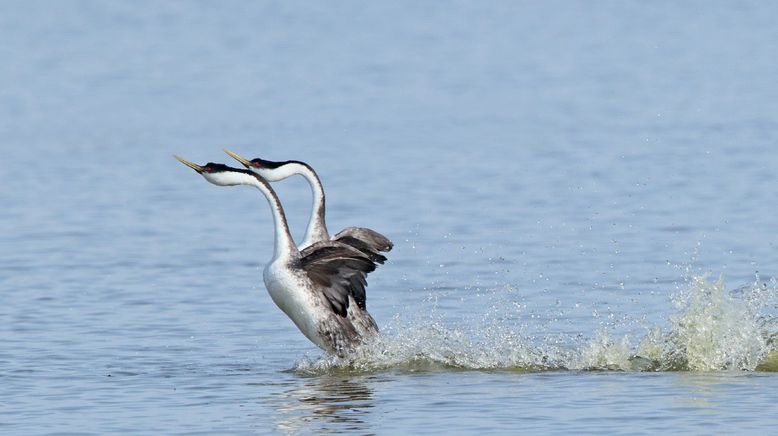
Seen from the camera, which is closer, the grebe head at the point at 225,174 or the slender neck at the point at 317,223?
the grebe head at the point at 225,174

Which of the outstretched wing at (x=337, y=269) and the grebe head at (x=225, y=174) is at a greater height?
the grebe head at (x=225, y=174)

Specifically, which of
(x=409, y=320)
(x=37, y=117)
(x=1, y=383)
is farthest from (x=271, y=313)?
(x=37, y=117)

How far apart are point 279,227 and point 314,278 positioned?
49 cm

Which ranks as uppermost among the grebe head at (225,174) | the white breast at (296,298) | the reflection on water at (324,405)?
the grebe head at (225,174)

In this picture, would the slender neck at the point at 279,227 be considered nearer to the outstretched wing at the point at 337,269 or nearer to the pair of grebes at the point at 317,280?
the pair of grebes at the point at 317,280

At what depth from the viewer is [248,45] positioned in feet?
145

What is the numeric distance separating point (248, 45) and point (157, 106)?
442 inches

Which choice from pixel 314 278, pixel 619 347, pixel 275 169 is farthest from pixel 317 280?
pixel 619 347

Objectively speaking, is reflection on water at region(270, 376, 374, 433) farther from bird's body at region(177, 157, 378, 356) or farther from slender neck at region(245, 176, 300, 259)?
slender neck at region(245, 176, 300, 259)

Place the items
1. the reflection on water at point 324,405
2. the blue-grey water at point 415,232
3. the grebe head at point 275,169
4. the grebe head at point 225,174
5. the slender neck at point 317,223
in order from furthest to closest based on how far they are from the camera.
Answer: the grebe head at point 275,169 < the slender neck at point 317,223 < the grebe head at point 225,174 < the blue-grey water at point 415,232 < the reflection on water at point 324,405

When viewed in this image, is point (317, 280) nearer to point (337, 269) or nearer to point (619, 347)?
point (337, 269)

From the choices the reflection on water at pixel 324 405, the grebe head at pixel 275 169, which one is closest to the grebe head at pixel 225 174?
the grebe head at pixel 275 169

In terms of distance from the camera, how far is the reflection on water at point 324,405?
35.5 ft

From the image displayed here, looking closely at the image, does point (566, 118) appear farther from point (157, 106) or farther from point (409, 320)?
point (409, 320)
